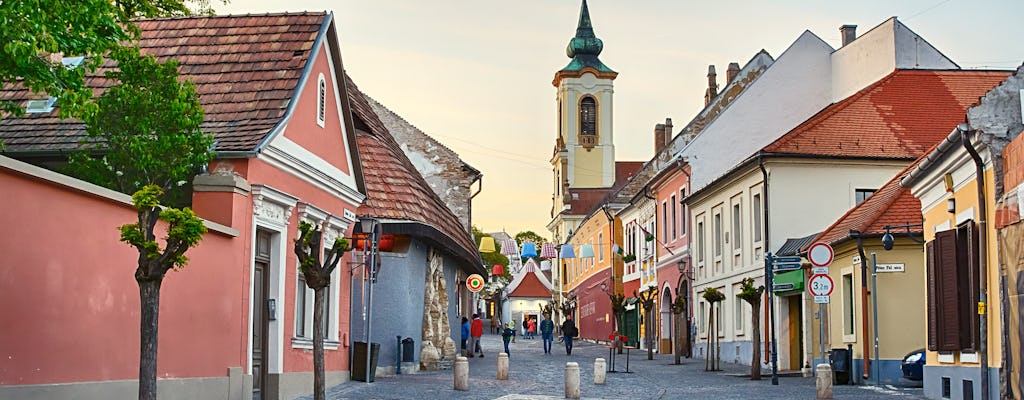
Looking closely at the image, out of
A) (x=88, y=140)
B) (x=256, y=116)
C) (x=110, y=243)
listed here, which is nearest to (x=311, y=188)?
(x=256, y=116)

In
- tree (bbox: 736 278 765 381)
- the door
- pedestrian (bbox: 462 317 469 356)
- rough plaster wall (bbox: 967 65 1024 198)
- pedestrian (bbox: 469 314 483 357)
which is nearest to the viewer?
rough plaster wall (bbox: 967 65 1024 198)

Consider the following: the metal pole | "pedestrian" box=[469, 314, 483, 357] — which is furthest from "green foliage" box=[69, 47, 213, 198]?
"pedestrian" box=[469, 314, 483, 357]

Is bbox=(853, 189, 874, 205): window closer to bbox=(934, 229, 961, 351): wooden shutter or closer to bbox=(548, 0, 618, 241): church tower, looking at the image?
bbox=(934, 229, 961, 351): wooden shutter

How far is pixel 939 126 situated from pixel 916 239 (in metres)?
10.2

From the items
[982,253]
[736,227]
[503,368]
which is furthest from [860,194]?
[982,253]

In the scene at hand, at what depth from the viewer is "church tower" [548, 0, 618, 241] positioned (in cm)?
10269

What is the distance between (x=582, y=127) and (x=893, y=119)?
69528 mm

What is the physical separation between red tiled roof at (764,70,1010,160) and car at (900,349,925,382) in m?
9.20

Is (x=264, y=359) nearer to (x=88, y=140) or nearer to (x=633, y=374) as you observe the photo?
(x=88, y=140)

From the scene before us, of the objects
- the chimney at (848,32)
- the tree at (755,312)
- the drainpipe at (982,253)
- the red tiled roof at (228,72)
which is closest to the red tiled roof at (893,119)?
the tree at (755,312)

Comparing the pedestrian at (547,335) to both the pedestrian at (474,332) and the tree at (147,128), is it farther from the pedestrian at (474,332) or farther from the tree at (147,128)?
the tree at (147,128)

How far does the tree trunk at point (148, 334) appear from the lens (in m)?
11.7

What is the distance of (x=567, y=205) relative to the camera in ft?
340

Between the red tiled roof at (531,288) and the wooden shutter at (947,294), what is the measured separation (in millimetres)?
89879
